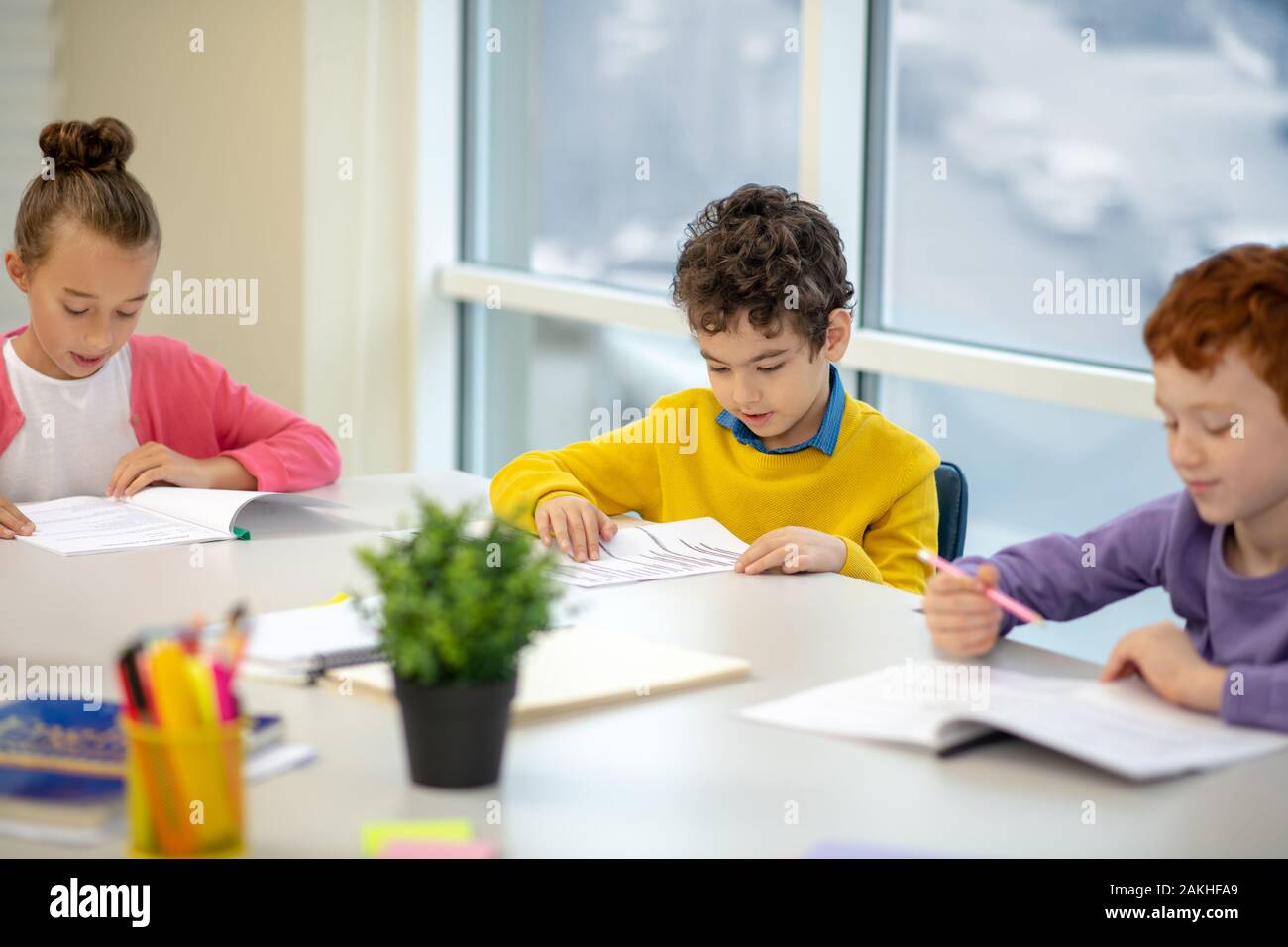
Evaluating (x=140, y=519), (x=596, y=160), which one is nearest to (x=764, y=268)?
(x=140, y=519)

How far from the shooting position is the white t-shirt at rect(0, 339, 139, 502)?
2172 millimetres

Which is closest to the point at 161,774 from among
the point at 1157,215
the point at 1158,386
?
the point at 1158,386

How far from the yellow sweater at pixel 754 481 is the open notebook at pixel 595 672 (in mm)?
487

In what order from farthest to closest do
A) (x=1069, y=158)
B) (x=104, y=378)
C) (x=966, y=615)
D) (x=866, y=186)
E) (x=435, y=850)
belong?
(x=866, y=186) → (x=1069, y=158) → (x=104, y=378) → (x=966, y=615) → (x=435, y=850)

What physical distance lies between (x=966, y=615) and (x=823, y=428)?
659 millimetres

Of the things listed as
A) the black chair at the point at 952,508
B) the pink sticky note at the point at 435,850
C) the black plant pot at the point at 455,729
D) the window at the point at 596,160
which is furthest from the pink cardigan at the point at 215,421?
the window at the point at 596,160

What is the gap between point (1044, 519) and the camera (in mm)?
3016

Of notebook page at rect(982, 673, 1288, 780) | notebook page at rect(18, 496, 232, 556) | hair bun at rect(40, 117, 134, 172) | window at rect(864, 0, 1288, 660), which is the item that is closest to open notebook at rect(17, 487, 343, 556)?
notebook page at rect(18, 496, 232, 556)

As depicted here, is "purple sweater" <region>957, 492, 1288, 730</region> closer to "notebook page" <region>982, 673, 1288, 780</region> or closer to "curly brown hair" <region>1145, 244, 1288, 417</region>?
"notebook page" <region>982, 673, 1288, 780</region>

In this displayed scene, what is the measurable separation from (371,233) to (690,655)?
303 cm

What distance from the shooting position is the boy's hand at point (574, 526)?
5.99 feet

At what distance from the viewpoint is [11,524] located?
1.90m

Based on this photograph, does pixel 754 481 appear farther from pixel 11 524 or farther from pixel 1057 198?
pixel 1057 198
